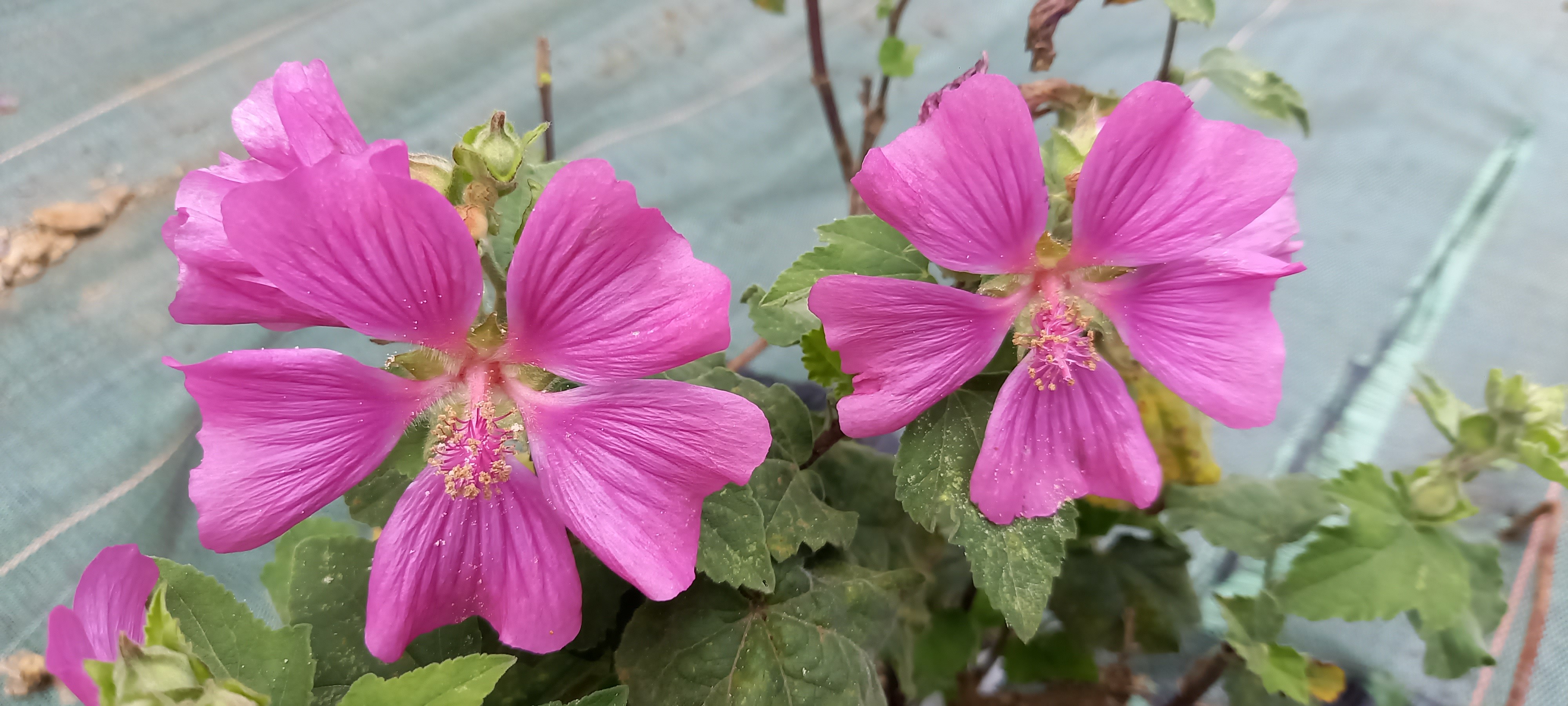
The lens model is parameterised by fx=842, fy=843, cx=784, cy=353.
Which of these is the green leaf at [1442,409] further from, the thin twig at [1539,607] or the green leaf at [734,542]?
the green leaf at [734,542]

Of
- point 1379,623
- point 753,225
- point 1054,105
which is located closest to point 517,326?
point 1054,105

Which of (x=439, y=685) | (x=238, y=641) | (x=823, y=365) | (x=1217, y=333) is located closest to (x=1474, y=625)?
(x=1217, y=333)

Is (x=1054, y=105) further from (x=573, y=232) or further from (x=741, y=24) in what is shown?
(x=741, y=24)

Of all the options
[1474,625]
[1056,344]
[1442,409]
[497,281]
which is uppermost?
[497,281]

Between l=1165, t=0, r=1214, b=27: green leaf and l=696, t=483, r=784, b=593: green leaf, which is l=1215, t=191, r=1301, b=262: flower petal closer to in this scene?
l=1165, t=0, r=1214, b=27: green leaf

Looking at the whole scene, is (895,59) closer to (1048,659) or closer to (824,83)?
(824,83)

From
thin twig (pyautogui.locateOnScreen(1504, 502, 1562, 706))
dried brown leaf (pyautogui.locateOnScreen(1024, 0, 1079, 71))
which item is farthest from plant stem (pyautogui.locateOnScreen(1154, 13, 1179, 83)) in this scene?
thin twig (pyautogui.locateOnScreen(1504, 502, 1562, 706))

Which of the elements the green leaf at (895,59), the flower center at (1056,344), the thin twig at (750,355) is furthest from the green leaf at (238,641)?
the green leaf at (895,59)
